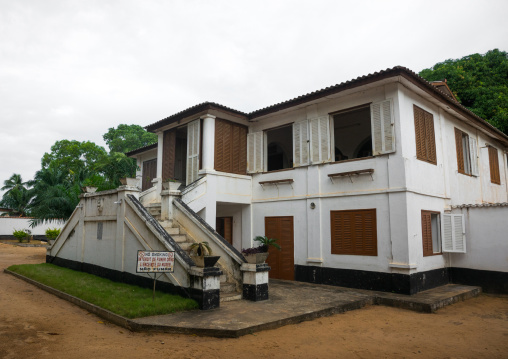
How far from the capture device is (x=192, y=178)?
12578 millimetres

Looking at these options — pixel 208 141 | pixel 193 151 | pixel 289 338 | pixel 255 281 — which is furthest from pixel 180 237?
pixel 289 338

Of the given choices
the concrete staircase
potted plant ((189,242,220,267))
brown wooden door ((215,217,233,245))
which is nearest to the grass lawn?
potted plant ((189,242,220,267))

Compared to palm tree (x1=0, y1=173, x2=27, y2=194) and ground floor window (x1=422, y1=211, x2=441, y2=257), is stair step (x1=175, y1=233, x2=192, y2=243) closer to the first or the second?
ground floor window (x1=422, y1=211, x2=441, y2=257)

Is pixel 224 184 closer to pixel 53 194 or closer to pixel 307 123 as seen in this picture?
pixel 307 123

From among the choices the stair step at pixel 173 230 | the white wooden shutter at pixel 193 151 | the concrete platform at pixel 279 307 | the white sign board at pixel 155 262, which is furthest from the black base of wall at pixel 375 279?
the white sign board at pixel 155 262

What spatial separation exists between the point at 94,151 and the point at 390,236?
36.1 metres

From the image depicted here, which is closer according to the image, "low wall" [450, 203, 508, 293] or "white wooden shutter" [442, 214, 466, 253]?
"low wall" [450, 203, 508, 293]

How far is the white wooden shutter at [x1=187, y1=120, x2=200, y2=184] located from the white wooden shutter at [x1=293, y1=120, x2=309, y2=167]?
333 cm

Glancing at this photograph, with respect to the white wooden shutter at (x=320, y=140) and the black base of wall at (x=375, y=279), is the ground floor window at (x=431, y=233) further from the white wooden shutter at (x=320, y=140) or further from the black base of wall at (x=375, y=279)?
the white wooden shutter at (x=320, y=140)

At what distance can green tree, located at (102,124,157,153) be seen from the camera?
39438 mm

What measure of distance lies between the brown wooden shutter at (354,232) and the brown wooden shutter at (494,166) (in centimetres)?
785

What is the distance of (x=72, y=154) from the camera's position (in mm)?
38562

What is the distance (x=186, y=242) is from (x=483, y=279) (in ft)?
28.0

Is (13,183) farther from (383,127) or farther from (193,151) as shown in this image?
(383,127)
